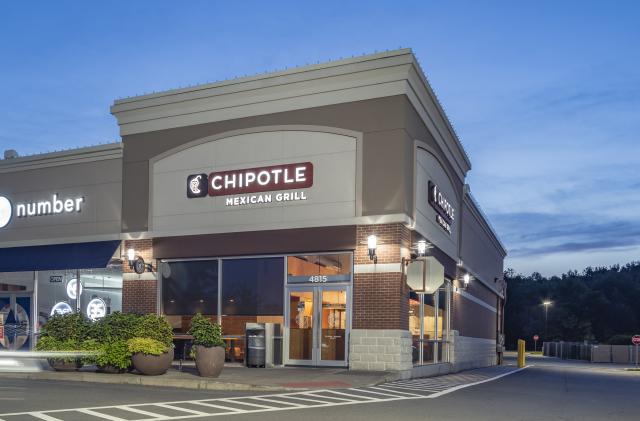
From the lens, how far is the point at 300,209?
22.4m

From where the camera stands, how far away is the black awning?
84.0 ft

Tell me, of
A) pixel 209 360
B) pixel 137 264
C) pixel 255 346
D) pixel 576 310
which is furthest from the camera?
pixel 576 310

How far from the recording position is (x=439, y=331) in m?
26.9

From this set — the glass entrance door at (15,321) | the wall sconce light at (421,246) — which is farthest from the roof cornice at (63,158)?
the wall sconce light at (421,246)

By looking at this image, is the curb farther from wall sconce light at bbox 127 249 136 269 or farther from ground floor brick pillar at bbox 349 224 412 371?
wall sconce light at bbox 127 249 136 269

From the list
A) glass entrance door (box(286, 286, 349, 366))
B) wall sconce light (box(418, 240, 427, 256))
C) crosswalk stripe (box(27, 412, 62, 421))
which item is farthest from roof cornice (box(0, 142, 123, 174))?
crosswalk stripe (box(27, 412, 62, 421))

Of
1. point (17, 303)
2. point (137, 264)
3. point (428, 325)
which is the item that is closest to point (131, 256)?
point (137, 264)

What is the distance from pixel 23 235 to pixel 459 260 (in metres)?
17.8

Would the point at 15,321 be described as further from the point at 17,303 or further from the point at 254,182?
the point at 254,182

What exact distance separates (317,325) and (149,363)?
5898 millimetres

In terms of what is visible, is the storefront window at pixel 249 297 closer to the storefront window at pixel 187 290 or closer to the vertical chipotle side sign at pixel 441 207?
the storefront window at pixel 187 290

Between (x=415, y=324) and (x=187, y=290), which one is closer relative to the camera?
(x=415, y=324)

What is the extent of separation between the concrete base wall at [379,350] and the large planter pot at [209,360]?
472cm

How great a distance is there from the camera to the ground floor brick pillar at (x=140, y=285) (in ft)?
80.7
